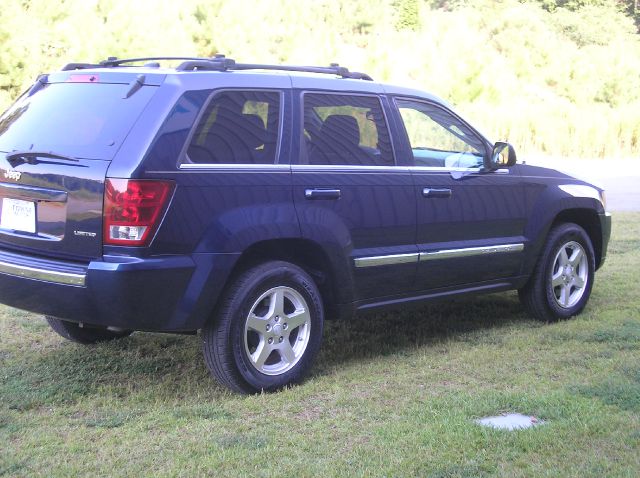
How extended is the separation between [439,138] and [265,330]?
219 cm

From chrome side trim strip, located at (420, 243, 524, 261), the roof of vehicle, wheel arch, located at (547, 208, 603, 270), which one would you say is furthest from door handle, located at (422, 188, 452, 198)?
wheel arch, located at (547, 208, 603, 270)

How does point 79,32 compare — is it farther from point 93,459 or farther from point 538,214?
point 93,459

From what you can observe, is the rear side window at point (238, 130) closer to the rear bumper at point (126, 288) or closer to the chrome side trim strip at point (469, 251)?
the rear bumper at point (126, 288)

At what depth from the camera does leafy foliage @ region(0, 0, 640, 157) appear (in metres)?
18.2

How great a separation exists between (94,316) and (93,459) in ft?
3.00

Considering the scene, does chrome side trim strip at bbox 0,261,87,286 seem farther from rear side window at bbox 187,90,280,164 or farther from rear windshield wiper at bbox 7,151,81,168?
rear side window at bbox 187,90,280,164

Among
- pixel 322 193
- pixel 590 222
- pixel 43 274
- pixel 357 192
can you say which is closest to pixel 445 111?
pixel 357 192

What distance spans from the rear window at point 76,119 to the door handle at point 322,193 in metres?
1.04

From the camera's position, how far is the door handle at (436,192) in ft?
19.9

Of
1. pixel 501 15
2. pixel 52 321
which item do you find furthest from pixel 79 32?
Answer: pixel 501 15

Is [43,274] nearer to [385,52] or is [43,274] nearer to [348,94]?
[348,94]

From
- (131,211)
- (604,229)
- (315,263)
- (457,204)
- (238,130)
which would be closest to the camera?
(131,211)

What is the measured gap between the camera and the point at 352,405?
4.98m

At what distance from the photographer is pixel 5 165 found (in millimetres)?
5188
